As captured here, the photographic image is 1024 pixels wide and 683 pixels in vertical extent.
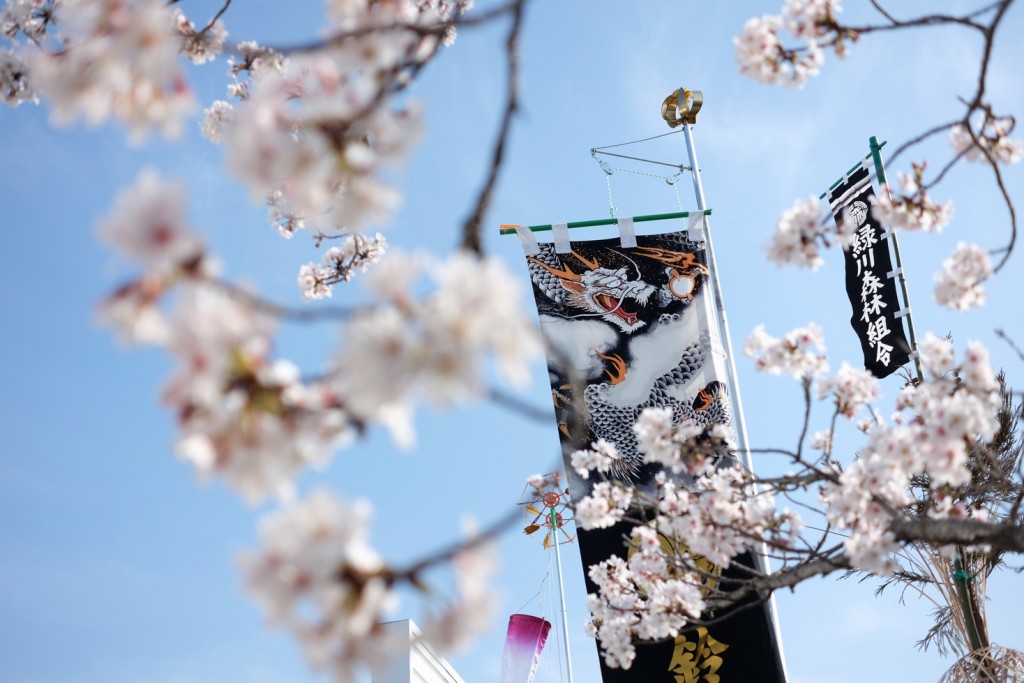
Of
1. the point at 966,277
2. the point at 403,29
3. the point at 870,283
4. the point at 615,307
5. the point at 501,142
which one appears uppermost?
the point at 615,307

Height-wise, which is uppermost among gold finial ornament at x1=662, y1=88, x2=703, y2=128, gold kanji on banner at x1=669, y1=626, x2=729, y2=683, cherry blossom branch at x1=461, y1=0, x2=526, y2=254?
gold finial ornament at x1=662, y1=88, x2=703, y2=128

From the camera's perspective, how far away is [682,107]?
601 cm

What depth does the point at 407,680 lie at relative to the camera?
5734mm

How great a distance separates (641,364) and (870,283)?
1.45m

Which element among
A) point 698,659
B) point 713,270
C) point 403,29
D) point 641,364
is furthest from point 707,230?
point 403,29

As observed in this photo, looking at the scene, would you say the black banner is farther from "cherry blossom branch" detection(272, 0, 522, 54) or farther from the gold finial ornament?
"cherry blossom branch" detection(272, 0, 522, 54)

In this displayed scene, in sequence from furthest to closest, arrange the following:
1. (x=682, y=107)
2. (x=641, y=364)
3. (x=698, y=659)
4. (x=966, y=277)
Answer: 1. (x=682, y=107)
2. (x=641, y=364)
3. (x=698, y=659)
4. (x=966, y=277)

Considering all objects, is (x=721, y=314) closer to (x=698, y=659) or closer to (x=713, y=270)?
(x=713, y=270)

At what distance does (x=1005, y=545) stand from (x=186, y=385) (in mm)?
1914

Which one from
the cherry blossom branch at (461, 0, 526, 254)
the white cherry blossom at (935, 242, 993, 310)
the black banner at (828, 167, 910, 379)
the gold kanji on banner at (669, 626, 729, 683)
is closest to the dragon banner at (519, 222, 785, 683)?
the gold kanji on banner at (669, 626, 729, 683)

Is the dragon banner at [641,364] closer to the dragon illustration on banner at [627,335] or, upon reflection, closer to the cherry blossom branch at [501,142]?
the dragon illustration on banner at [627,335]

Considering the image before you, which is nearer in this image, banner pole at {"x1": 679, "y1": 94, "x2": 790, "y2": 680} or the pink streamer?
banner pole at {"x1": 679, "y1": 94, "x2": 790, "y2": 680}

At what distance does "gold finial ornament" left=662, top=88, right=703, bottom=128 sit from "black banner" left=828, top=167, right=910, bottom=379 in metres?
1.52

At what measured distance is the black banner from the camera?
4391mm
